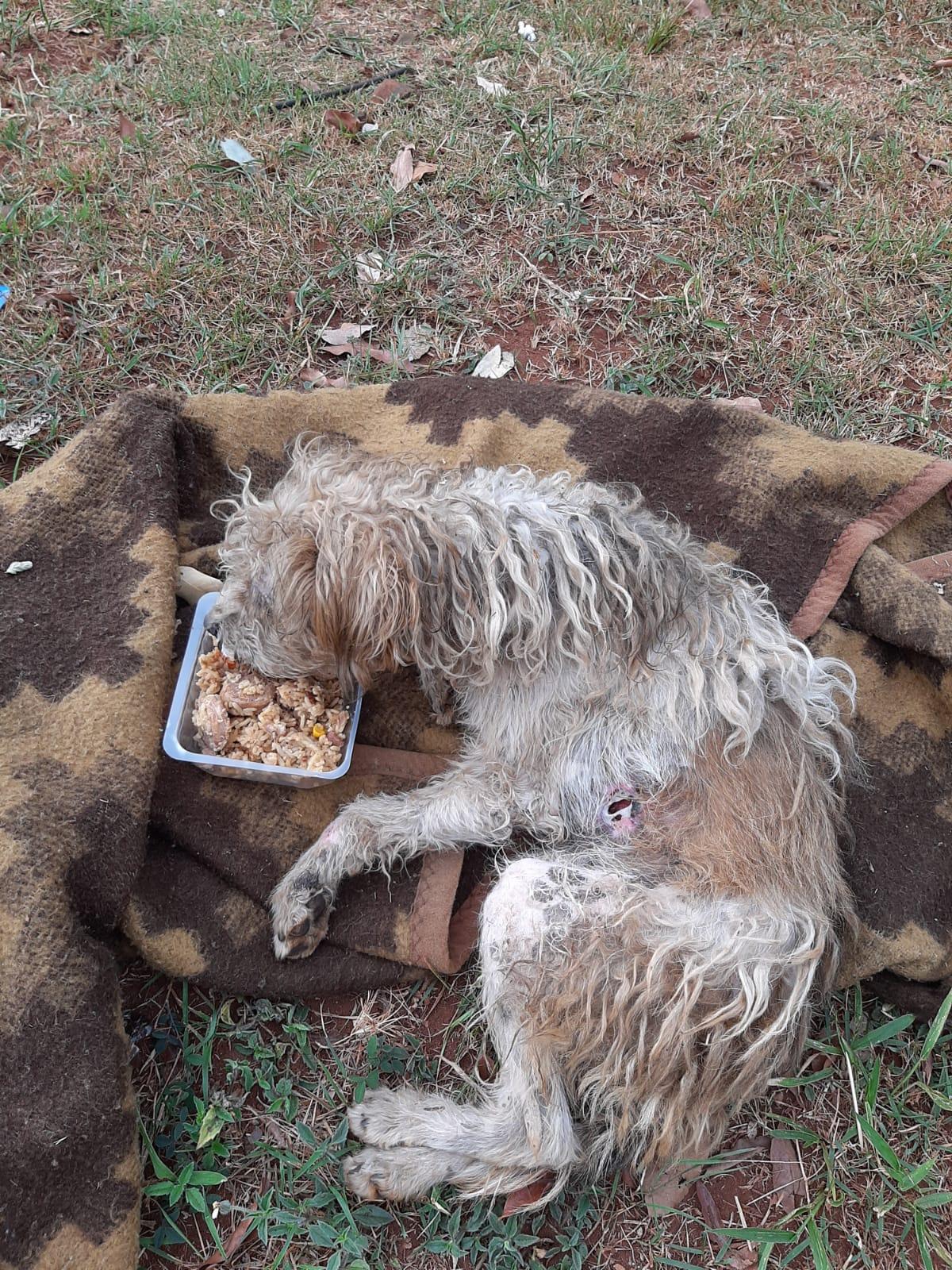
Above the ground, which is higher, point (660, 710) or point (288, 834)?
point (660, 710)

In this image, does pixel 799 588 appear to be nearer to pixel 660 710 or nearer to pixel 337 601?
pixel 660 710

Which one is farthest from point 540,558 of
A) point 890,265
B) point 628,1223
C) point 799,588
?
point 890,265

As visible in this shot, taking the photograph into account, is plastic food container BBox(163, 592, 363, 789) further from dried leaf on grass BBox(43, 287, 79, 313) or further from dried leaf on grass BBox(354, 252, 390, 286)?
dried leaf on grass BBox(354, 252, 390, 286)

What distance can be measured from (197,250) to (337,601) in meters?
3.01

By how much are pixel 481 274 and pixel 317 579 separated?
114 inches

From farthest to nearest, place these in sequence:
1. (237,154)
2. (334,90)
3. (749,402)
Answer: (334,90) → (237,154) → (749,402)

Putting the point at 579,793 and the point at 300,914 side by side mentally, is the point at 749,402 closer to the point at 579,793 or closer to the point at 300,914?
the point at 579,793

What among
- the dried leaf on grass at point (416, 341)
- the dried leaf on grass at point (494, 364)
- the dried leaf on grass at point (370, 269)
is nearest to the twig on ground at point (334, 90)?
the dried leaf on grass at point (370, 269)

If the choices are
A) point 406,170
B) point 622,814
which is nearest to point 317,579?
point 622,814

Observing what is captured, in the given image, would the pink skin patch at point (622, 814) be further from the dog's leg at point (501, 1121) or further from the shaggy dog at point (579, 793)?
the dog's leg at point (501, 1121)

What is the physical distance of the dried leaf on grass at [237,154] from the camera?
561 centimetres

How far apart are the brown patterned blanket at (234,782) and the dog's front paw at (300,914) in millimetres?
84

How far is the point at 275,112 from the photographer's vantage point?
19.3ft

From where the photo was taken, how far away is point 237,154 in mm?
5633
